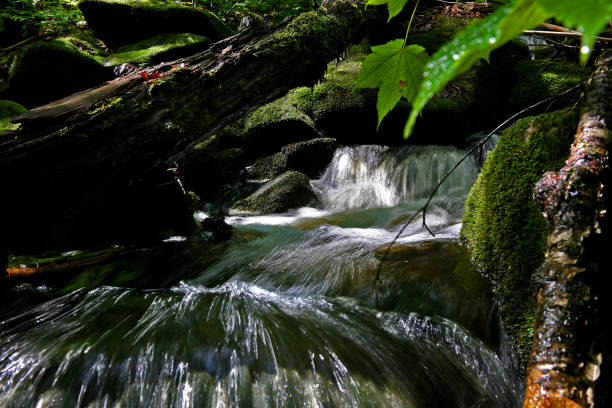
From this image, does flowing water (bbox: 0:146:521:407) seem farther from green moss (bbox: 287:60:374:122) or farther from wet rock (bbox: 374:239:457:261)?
green moss (bbox: 287:60:374:122)

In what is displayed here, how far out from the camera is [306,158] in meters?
8.08

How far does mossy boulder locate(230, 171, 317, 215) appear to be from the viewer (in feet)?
21.4

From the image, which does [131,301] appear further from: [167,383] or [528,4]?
[528,4]

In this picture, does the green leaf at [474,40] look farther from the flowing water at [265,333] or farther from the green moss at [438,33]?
the green moss at [438,33]

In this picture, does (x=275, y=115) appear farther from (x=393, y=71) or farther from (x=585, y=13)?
(x=585, y=13)

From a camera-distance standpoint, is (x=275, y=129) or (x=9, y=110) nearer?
(x=9, y=110)

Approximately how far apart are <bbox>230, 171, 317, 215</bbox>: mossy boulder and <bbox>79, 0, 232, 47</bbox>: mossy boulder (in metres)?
4.41

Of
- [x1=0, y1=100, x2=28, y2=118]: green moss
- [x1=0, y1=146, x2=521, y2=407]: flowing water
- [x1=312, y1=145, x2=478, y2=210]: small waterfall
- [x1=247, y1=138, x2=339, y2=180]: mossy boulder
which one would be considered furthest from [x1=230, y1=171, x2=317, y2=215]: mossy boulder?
[x1=0, y1=100, x2=28, y2=118]: green moss

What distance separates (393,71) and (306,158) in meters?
7.11

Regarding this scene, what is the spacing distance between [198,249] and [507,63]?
359 inches

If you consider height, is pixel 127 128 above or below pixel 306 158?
above

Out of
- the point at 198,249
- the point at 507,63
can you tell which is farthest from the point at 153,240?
the point at 507,63

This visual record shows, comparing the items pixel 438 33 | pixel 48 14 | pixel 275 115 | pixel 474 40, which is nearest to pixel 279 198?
pixel 275 115

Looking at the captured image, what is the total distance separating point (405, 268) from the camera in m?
2.97
